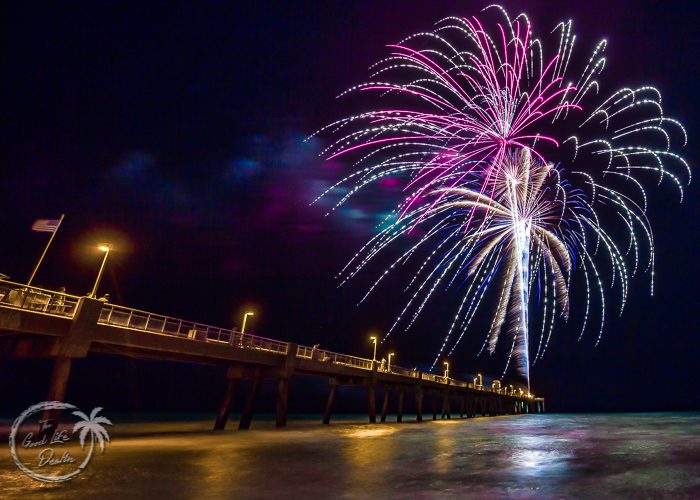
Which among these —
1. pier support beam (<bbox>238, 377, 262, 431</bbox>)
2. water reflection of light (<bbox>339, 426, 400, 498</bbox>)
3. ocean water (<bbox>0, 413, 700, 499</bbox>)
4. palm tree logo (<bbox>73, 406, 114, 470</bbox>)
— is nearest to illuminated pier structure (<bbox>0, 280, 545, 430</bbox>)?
pier support beam (<bbox>238, 377, 262, 431</bbox>)

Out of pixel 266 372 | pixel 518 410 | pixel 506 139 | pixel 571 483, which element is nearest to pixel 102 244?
pixel 266 372

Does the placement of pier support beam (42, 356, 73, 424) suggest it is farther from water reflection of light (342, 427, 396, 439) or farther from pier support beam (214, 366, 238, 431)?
water reflection of light (342, 427, 396, 439)

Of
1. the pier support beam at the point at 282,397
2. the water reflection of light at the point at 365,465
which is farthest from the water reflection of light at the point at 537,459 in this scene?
the pier support beam at the point at 282,397

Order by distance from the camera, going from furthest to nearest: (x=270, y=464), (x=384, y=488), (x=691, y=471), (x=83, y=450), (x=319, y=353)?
(x=319, y=353) → (x=83, y=450) → (x=270, y=464) → (x=691, y=471) → (x=384, y=488)

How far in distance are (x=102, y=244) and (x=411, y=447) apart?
19882mm

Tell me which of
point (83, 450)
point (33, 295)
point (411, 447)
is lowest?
point (83, 450)

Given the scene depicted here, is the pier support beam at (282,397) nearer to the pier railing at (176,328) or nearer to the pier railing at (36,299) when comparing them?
the pier railing at (176,328)

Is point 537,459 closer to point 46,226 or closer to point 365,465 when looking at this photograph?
point 365,465

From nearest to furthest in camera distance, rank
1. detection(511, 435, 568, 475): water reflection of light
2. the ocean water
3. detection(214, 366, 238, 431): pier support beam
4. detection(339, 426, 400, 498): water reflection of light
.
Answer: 1. the ocean water
2. detection(339, 426, 400, 498): water reflection of light
3. detection(511, 435, 568, 475): water reflection of light
4. detection(214, 366, 238, 431): pier support beam

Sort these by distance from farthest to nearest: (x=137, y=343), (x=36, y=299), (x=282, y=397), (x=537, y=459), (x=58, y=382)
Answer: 1. (x=282, y=397)
2. (x=137, y=343)
3. (x=58, y=382)
4. (x=36, y=299)
5. (x=537, y=459)

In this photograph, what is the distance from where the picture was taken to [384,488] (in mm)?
12242

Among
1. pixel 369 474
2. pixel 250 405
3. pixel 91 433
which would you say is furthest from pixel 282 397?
pixel 369 474

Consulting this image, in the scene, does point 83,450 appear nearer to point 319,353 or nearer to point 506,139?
point 319,353

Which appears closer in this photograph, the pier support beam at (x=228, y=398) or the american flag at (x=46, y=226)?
the american flag at (x=46, y=226)
